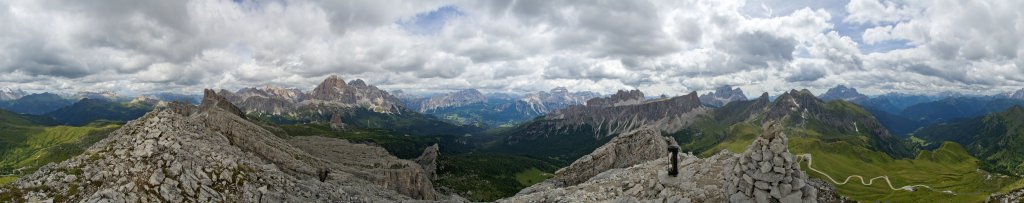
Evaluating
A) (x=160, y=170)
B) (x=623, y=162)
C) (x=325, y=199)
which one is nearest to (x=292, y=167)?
(x=325, y=199)

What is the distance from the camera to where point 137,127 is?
50.7 metres

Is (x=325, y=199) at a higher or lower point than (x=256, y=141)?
lower

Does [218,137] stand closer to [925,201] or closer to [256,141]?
[256,141]

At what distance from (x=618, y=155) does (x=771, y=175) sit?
56.1 m

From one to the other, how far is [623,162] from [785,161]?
5567 cm

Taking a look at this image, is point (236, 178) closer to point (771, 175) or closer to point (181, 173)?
point (181, 173)

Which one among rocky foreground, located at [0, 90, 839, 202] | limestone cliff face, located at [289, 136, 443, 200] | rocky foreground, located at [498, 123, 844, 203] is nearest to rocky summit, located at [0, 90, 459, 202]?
rocky foreground, located at [0, 90, 839, 202]

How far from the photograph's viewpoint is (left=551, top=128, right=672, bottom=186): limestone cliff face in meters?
82.5

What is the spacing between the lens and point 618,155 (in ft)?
286

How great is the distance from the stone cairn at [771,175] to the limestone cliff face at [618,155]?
4831cm

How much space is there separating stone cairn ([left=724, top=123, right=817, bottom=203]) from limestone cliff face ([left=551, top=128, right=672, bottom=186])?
4831 centimetres

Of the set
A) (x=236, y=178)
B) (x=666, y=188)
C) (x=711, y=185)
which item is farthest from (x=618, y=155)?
(x=236, y=178)

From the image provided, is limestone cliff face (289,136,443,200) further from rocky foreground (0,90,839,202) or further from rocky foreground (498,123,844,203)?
rocky foreground (498,123,844,203)

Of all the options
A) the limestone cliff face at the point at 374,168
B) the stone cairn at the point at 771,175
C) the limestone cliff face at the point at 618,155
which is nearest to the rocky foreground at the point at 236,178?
the stone cairn at the point at 771,175
